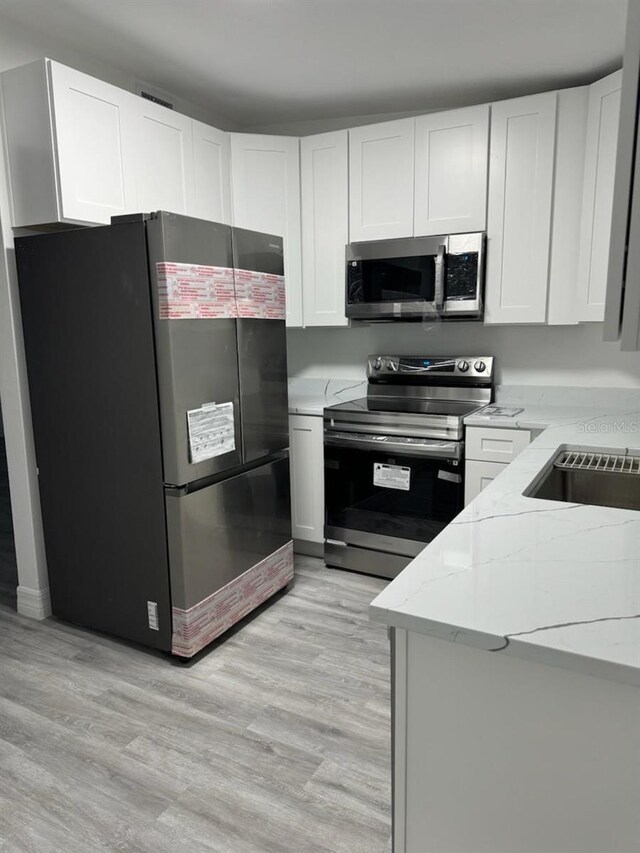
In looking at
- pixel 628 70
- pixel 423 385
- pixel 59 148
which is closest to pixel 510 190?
pixel 423 385

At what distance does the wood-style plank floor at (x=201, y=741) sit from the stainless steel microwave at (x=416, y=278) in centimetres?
162

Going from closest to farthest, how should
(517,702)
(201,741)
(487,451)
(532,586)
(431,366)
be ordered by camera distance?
1. (517,702)
2. (532,586)
3. (201,741)
4. (487,451)
5. (431,366)

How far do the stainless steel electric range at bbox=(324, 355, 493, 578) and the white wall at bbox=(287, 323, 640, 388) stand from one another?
0.13 meters

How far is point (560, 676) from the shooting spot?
90cm

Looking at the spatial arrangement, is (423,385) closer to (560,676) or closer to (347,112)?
(347,112)

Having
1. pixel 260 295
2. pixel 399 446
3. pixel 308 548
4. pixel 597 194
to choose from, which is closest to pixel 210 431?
pixel 260 295

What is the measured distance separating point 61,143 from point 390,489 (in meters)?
2.13

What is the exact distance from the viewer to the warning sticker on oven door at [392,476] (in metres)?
3.01

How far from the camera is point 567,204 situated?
2818 millimetres

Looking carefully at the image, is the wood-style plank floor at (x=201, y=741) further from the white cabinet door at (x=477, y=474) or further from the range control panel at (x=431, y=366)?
the range control panel at (x=431, y=366)

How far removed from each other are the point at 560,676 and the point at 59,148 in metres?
2.46

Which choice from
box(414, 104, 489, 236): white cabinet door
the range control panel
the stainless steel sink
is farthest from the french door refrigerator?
the stainless steel sink

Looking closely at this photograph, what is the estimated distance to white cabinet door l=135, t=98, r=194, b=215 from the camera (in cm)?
269

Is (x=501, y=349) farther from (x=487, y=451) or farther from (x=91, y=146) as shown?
(x=91, y=146)
